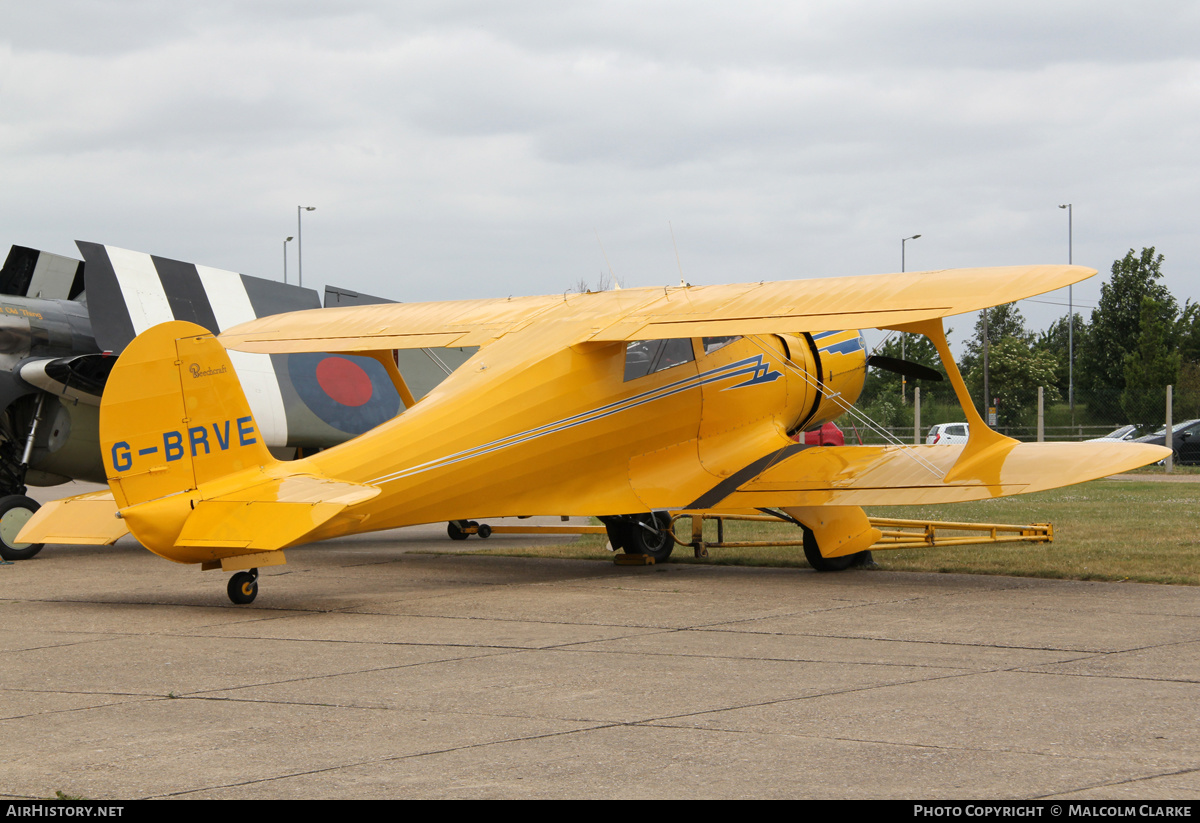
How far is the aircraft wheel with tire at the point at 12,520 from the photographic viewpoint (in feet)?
43.4

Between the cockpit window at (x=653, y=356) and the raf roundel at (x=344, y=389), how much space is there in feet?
19.2

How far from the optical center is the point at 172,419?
352 inches

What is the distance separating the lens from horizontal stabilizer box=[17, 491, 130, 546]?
32.4ft

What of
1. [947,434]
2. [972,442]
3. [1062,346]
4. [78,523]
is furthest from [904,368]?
[1062,346]

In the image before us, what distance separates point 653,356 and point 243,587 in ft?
16.0

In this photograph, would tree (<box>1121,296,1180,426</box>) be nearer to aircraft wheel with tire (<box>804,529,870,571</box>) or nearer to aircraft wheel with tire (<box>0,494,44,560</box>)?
aircraft wheel with tire (<box>804,529,870,571</box>)

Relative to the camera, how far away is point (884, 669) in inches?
262

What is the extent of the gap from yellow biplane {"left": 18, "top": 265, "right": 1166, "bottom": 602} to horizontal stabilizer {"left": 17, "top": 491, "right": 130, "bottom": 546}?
0.02 meters

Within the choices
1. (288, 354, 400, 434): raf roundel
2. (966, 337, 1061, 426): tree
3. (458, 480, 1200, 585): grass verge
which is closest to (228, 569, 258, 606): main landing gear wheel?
A: (458, 480, 1200, 585): grass verge

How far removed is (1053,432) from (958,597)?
109 ft

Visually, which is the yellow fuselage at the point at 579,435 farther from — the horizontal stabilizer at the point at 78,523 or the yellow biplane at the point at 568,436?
the horizontal stabilizer at the point at 78,523

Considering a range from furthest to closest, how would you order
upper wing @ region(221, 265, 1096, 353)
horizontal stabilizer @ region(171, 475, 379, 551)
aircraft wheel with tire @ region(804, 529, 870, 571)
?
aircraft wheel with tire @ region(804, 529, 870, 571)
upper wing @ region(221, 265, 1096, 353)
horizontal stabilizer @ region(171, 475, 379, 551)
